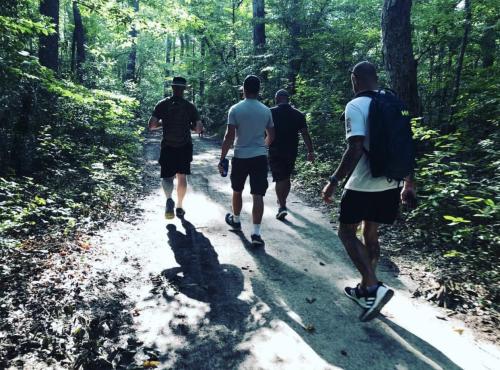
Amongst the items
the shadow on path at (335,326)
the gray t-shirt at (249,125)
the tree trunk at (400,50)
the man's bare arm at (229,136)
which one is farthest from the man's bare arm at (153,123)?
the tree trunk at (400,50)

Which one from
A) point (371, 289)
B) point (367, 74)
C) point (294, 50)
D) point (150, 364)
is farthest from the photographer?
point (294, 50)

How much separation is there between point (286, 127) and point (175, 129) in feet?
6.81

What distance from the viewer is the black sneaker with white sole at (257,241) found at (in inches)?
232

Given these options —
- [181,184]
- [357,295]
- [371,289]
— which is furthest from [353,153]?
[181,184]

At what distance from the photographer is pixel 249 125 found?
230 inches

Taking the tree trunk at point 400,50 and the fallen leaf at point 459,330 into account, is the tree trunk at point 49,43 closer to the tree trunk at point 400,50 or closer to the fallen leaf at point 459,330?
the tree trunk at point 400,50

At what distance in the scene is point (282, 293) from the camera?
445 cm

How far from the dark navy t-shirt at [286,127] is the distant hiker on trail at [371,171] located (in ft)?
11.0

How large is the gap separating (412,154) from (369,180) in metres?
0.46

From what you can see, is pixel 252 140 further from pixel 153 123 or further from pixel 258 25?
pixel 258 25

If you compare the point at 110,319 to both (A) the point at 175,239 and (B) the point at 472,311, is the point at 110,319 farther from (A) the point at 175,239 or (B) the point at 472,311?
(B) the point at 472,311

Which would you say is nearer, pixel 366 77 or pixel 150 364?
pixel 150 364


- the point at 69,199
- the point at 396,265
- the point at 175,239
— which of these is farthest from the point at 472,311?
the point at 69,199

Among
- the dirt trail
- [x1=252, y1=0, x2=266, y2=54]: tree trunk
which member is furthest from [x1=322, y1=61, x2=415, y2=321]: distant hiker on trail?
[x1=252, y1=0, x2=266, y2=54]: tree trunk
